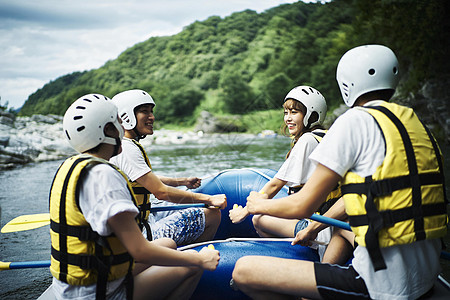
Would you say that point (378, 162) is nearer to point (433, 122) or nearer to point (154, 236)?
point (154, 236)

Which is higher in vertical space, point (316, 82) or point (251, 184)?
point (316, 82)

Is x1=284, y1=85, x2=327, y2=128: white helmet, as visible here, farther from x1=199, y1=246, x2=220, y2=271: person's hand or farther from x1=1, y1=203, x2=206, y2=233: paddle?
x1=199, y1=246, x2=220, y2=271: person's hand

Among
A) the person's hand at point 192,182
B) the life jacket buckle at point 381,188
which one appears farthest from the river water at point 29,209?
the life jacket buckle at point 381,188

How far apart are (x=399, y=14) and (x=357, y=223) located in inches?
499

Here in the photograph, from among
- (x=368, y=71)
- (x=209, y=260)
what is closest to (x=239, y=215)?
(x=209, y=260)

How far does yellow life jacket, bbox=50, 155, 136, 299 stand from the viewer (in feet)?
4.66

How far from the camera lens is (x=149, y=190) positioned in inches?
96.9

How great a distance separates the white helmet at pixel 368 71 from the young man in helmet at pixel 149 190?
1462mm

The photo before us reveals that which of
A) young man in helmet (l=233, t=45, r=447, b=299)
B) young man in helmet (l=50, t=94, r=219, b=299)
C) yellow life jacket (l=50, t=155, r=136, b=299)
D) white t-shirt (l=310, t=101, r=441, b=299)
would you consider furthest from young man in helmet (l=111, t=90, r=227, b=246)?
white t-shirt (l=310, t=101, r=441, b=299)

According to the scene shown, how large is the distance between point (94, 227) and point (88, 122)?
1.63 ft

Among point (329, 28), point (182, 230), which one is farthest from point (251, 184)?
point (329, 28)

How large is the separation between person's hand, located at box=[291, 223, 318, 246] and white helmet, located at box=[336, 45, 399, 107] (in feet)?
3.14

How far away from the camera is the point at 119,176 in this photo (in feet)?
4.75

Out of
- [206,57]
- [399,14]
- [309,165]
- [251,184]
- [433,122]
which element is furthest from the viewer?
[206,57]
